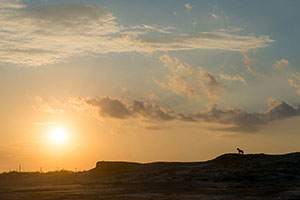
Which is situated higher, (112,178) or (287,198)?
(112,178)

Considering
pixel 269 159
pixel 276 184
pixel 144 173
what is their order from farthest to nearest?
pixel 144 173 → pixel 269 159 → pixel 276 184

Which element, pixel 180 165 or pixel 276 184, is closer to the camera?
pixel 276 184

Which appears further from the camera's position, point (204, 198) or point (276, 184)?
point (276, 184)

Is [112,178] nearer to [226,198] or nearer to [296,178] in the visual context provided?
[296,178]

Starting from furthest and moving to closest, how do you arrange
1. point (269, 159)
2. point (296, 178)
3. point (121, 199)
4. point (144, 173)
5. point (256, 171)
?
point (144, 173) → point (269, 159) → point (256, 171) → point (296, 178) → point (121, 199)

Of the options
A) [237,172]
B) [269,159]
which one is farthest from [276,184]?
[269,159]

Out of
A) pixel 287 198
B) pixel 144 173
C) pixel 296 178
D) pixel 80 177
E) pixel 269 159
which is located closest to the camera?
pixel 287 198

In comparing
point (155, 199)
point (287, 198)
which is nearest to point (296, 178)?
point (287, 198)

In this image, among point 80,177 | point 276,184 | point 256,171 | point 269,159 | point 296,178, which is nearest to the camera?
point 276,184

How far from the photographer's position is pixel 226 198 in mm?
28391

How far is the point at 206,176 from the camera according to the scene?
157 feet

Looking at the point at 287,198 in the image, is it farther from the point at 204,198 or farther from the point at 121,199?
the point at 121,199

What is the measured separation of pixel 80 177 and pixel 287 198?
3766 centimetres

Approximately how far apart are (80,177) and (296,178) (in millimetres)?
28753
